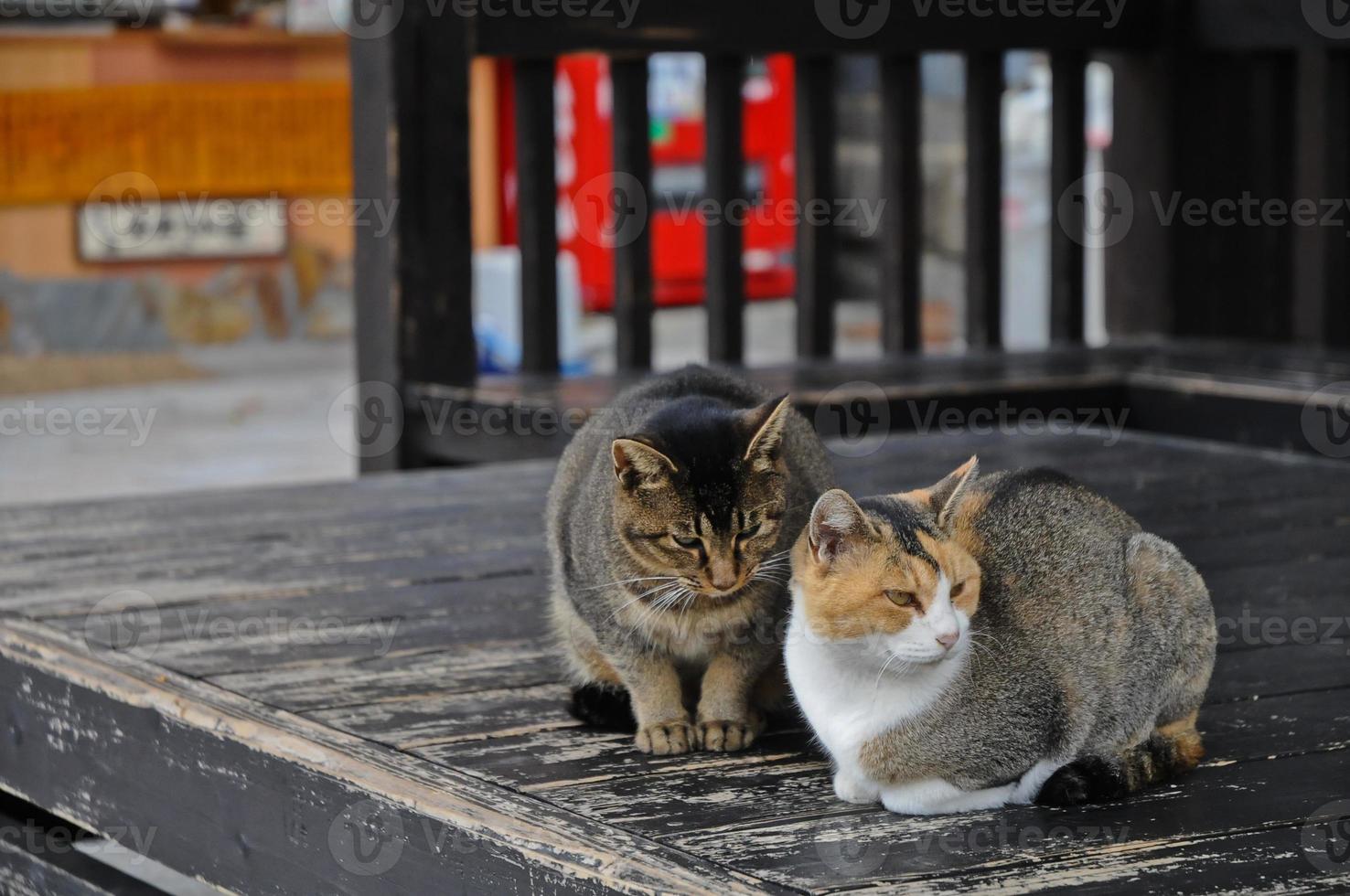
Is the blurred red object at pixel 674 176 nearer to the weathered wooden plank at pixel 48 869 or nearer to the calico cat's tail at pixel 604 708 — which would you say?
the weathered wooden plank at pixel 48 869

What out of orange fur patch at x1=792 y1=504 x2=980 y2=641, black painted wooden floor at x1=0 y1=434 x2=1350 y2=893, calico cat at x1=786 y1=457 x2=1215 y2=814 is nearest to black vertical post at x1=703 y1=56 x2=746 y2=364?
black painted wooden floor at x1=0 y1=434 x2=1350 y2=893

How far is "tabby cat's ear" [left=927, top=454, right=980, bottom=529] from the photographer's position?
1.80 meters

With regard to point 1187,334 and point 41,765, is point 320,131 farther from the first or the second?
point 41,765

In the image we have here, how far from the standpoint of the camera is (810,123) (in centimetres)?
468

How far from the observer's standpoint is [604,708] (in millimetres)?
2174

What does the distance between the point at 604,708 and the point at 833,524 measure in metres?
0.56

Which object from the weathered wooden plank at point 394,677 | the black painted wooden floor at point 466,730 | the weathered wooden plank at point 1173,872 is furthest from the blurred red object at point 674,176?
the weathered wooden plank at point 1173,872

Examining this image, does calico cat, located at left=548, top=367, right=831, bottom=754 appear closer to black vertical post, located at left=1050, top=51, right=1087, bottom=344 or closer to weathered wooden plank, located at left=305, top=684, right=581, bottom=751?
weathered wooden plank, located at left=305, top=684, right=581, bottom=751

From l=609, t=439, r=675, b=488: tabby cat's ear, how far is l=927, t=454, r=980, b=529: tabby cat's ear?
0.29 metres

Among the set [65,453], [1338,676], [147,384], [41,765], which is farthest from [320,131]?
[1338,676]

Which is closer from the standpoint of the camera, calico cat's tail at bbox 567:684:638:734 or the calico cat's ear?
the calico cat's ear

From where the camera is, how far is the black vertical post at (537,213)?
4.41 metres

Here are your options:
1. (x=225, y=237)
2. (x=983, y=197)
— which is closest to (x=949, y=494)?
(x=983, y=197)

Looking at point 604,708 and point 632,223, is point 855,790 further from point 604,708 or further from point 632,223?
point 632,223
